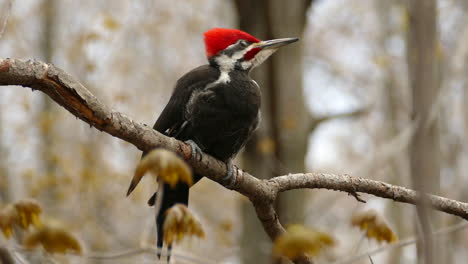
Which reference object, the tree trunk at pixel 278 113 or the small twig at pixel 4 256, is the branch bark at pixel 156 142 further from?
the tree trunk at pixel 278 113

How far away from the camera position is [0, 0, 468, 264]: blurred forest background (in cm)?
546

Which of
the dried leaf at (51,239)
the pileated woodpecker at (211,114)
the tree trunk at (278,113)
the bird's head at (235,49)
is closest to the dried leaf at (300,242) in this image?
the dried leaf at (51,239)

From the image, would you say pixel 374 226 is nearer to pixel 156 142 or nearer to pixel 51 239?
pixel 156 142

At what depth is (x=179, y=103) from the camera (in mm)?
3582

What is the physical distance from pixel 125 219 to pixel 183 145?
9388mm

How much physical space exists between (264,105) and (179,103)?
1.79 metres

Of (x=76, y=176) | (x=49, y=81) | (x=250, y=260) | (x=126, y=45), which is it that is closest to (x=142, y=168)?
(x=49, y=81)

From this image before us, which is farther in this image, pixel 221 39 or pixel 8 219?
pixel 221 39

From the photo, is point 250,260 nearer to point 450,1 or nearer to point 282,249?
point 282,249

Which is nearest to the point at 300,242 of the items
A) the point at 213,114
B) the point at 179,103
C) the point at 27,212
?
the point at 27,212

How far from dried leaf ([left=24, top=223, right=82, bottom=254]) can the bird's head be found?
202 cm

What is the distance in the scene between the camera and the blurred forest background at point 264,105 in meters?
5.46

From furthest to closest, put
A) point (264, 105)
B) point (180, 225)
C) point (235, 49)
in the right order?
point (264, 105)
point (235, 49)
point (180, 225)

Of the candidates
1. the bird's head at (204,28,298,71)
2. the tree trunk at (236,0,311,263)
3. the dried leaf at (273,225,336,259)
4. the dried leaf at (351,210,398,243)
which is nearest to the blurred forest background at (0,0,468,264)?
the tree trunk at (236,0,311,263)
